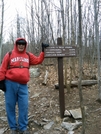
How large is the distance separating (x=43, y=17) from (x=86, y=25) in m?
2.67

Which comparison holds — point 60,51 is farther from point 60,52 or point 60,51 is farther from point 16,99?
point 16,99

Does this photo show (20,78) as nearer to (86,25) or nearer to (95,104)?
(95,104)

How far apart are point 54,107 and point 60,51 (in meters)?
1.61

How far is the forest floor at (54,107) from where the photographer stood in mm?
3664

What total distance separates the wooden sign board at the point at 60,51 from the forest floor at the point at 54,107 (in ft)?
4.74

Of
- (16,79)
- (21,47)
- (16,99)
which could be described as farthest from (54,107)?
(21,47)

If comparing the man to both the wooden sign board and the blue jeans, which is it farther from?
the wooden sign board

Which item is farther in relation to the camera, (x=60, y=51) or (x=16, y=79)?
(x=60, y=51)

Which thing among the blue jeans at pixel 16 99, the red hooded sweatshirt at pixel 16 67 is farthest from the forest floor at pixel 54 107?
the red hooded sweatshirt at pixel 16 67

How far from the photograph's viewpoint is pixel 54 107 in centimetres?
470

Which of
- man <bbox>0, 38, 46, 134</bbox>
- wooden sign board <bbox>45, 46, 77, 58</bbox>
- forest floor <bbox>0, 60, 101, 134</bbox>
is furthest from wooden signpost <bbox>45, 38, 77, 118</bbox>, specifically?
man <bbox>0, 38, 46, 134</bbox>

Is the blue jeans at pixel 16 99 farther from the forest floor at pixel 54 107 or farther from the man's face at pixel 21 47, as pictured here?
the man's face at pixel 21 47

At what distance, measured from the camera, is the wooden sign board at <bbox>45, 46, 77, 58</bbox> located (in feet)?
12.7

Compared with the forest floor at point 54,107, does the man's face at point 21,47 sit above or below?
above
